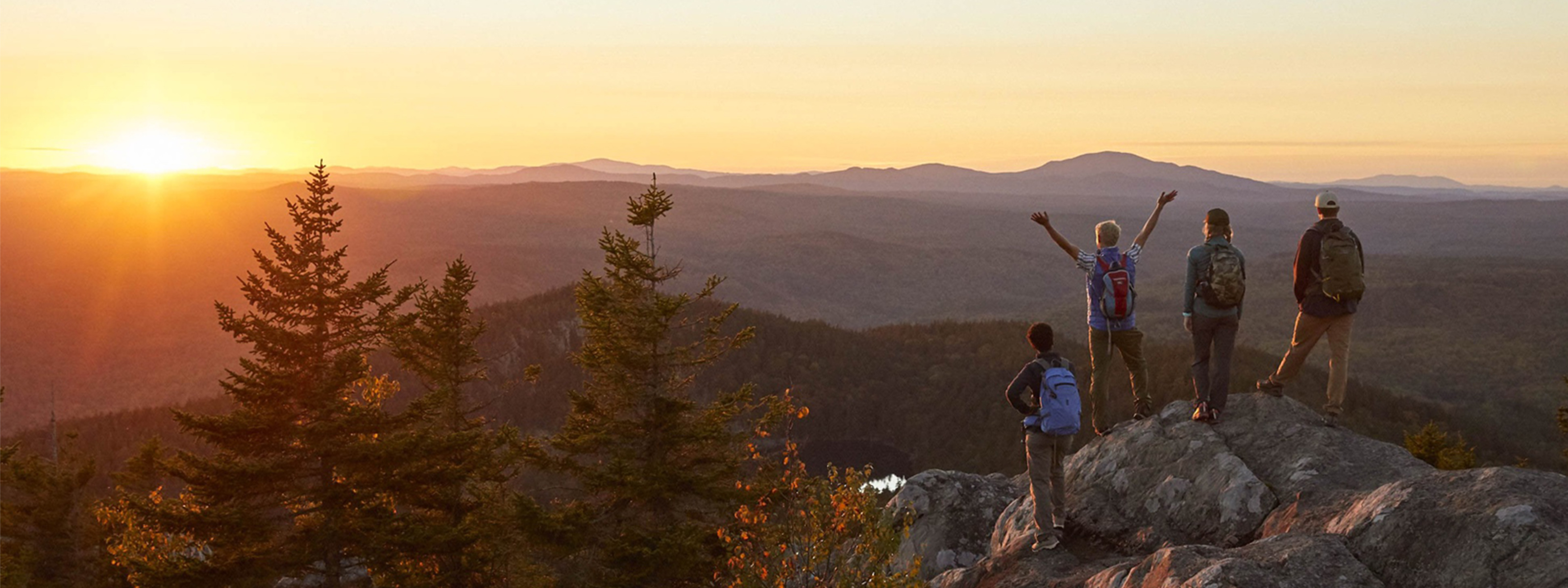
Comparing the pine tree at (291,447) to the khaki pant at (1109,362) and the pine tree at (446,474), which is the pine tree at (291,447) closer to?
the pine tree at (446,474)

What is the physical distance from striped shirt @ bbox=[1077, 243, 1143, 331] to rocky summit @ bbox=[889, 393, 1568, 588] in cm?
177

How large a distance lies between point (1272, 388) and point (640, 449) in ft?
33.9

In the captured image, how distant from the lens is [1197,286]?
12641 mm

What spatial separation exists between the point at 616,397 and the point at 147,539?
1213 cm

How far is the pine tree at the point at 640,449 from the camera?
16.0 meters

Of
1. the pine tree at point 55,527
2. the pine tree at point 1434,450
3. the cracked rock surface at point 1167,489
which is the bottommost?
the pine tree at point 55,527

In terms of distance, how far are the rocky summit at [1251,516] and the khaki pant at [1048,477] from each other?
1.29 ft

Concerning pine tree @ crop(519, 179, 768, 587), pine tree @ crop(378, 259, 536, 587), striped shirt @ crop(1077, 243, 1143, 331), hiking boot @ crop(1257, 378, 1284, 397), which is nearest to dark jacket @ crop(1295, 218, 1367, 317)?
hiking boot @ crop(1257, 378, 1284, 397)

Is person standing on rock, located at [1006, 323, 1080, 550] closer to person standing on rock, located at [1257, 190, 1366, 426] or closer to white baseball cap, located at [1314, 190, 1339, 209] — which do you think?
person standing on rock, located at [1257, 190, 1366, 426]

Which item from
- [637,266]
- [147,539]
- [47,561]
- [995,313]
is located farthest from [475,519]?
[995,313]

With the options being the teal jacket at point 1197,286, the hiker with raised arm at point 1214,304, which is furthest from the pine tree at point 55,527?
the teal jacket at point 1197,286

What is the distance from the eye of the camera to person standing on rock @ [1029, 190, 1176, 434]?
1263 centimetres

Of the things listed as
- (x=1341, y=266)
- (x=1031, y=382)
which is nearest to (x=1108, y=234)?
(x=1031, y=382)

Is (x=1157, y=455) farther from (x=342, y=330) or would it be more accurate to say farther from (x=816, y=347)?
(x=816, y=347)
